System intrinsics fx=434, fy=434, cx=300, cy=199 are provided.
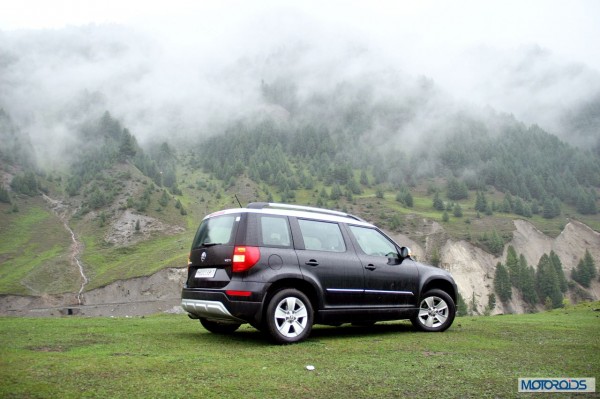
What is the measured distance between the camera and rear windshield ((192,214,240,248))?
7.70 m

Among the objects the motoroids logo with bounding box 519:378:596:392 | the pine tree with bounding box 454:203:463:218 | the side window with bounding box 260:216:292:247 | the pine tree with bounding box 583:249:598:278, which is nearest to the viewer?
the motoroids logo with bounding box 519:378:596:392

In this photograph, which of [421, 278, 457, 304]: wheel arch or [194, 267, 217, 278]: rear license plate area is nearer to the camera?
[194, 267, 217, 278]: rear license plate area

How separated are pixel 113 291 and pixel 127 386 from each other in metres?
82.6

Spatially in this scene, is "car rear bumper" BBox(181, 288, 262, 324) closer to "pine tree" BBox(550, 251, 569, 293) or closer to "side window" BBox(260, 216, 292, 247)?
"side window" BBox(260, 216, 292, 247)

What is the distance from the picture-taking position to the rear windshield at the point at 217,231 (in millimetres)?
7695

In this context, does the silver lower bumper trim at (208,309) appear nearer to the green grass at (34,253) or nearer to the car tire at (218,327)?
the car tire at (218,327)

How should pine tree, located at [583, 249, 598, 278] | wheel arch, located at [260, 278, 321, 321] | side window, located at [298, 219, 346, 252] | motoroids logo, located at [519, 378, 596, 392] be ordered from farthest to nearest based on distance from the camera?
pine tree, located at [583, 249, 598, 278]
side window, located at [298, 219, 346, 252]
wheel arch, located at [260, 278, 321, 321]
motoroids logo, located at [519, 378, 596, 392]

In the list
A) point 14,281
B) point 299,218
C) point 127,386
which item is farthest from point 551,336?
point 14,281

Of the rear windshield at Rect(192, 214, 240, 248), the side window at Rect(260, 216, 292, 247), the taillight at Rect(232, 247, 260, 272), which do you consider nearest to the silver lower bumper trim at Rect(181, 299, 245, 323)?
the taillight at Rect(232, 247, 260, 272)

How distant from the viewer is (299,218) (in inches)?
326

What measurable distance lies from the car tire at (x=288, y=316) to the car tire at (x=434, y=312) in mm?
2965

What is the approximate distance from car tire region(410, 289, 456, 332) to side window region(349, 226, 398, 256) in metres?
1.31

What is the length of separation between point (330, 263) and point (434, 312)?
3.06m

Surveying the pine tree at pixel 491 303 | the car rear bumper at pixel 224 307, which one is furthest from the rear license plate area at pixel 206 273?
the pine tree at pixel 491 303
